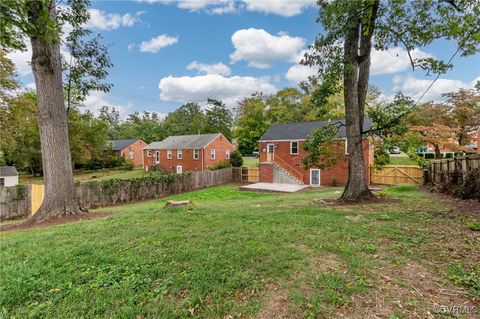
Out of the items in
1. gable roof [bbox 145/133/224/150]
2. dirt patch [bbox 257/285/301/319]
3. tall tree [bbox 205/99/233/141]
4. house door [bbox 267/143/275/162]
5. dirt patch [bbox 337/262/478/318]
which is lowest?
dirt patch [bbox 257/285/301/319]

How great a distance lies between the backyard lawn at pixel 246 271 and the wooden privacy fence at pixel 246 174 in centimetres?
1966

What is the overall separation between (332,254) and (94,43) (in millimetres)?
9509

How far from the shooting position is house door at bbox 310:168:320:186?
21.1 m

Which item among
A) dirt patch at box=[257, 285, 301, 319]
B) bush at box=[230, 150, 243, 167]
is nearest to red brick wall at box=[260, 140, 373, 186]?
bush at box=[230, 150, 243, 167]

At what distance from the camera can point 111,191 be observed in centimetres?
1438

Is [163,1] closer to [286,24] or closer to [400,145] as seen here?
[286,24]

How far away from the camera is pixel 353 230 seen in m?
4.58

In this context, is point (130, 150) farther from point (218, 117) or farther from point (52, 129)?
point (52, 129)

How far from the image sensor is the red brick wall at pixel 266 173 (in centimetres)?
2264

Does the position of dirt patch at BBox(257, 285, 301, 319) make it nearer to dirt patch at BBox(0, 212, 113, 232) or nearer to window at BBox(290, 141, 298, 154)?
dirt patch at BBox(0, 212, 113, 232)

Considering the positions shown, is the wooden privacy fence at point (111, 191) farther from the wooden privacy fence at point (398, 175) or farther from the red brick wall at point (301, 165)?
the wooden privacy fence at point (398, 175)

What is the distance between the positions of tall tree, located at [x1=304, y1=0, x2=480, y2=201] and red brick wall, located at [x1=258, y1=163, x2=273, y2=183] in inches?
576

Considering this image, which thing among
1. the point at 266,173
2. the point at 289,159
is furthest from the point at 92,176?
the point at 289,159

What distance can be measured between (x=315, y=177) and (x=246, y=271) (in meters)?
19.2
